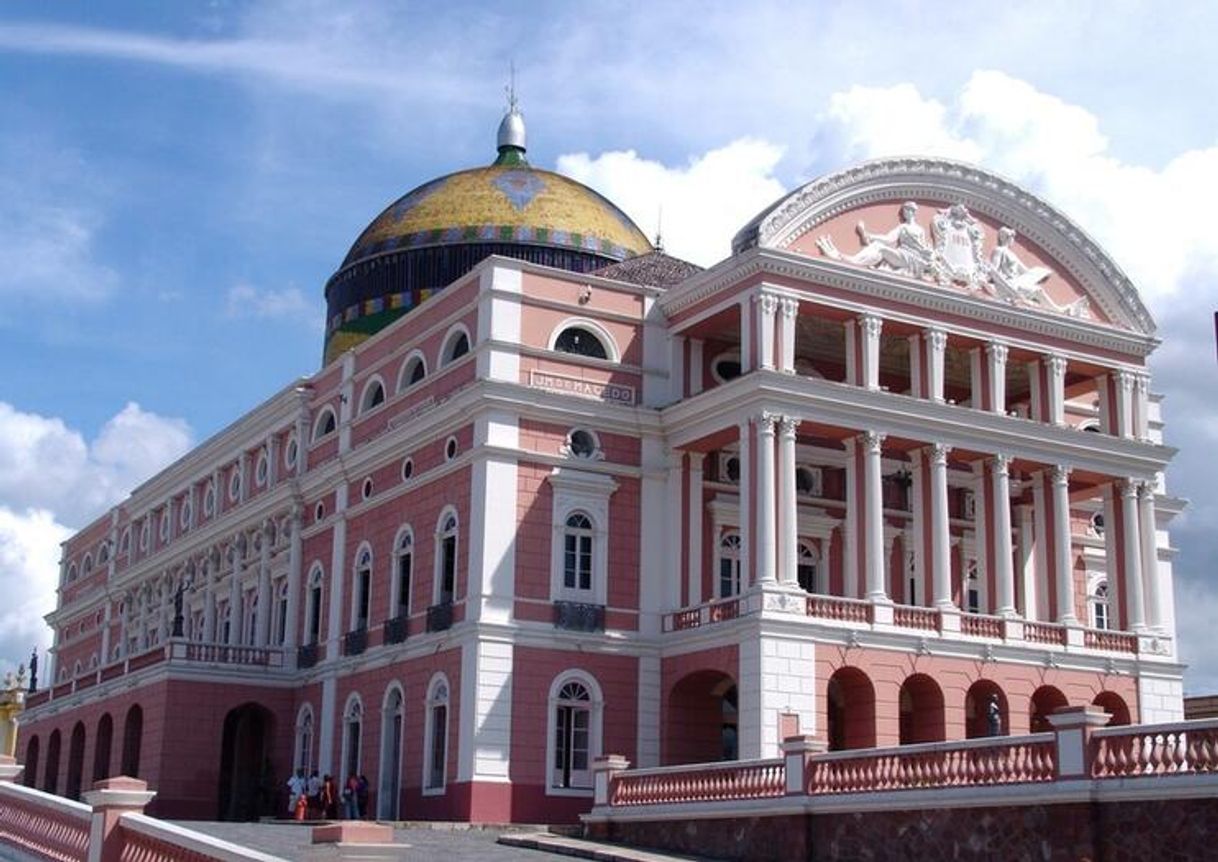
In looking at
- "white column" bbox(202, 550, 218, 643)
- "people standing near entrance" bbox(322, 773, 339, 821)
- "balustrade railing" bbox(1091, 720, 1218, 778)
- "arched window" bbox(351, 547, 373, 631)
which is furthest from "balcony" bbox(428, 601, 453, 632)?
"balustrade railing" bbox(1091, 720, 1218, 778)

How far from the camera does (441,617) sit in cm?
3347

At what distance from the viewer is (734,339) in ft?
117

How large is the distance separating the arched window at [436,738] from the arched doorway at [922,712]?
28.2ft

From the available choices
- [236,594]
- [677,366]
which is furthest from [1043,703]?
[236,594]

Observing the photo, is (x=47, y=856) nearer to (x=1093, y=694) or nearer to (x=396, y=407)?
(x=396, y=407)

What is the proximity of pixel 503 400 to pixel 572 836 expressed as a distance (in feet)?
27.8

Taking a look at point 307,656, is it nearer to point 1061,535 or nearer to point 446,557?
point 446,557

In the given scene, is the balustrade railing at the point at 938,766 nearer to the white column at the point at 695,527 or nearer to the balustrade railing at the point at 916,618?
the balustrade railing at the point at 916,618

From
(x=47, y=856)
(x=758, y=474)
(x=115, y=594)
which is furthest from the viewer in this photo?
(x=115, y=594)

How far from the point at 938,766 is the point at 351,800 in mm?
15451

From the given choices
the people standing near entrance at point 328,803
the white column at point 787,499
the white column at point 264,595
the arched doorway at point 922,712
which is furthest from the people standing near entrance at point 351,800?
the arched doorway at point 922,712

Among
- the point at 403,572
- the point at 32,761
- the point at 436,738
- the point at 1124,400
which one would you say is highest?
the point at 1124,400

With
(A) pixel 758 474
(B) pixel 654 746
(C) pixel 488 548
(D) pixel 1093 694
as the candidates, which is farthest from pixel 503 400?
(D) pixel 1093 694

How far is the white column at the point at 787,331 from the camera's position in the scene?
3250 centimetres
